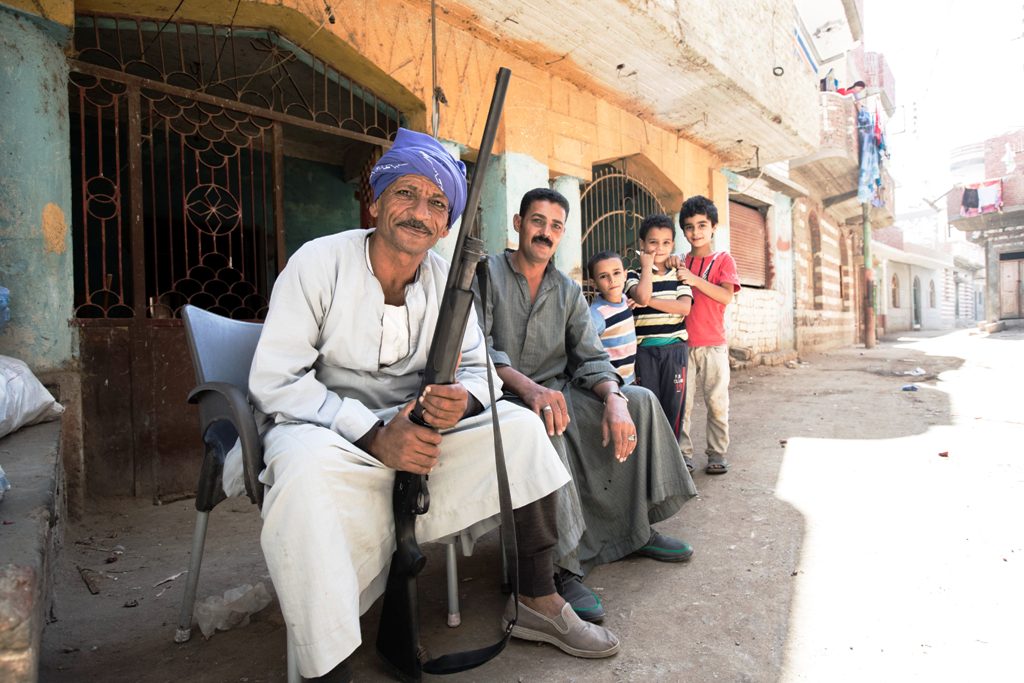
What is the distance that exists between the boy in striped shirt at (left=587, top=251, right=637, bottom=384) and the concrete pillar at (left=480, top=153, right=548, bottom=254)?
1.61m

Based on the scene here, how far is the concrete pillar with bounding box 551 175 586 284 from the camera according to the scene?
5523mm

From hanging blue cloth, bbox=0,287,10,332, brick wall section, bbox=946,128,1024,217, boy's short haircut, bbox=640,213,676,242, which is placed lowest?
hanging blue cloth, bbox=0,287,10,332

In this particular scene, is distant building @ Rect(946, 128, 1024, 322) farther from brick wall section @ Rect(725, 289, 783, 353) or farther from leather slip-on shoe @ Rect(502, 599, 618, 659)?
leather slip-on shoe @ Rect(502, 599, 618, 659)

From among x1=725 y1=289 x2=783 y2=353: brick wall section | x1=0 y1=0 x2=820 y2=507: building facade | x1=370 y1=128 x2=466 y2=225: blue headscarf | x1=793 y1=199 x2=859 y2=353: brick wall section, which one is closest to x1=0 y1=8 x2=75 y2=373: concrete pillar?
x1=0 y1=0 x2=820 y2=507: building facade

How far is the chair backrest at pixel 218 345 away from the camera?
1.73 metres

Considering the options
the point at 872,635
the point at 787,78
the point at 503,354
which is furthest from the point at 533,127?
the point at 872,635

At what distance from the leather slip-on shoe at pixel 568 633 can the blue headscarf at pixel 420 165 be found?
1.28m

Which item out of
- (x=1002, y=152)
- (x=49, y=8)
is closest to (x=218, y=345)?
(x=49, y=8)

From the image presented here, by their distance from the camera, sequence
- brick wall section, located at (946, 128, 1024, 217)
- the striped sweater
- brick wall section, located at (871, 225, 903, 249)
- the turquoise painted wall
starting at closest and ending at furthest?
1. the striped sweater
2. the turquoise painted wall
3. brick wall section, located at (946, 128, 1024, 217)
4. brick wall section, located at (871, 225, 903, 249)

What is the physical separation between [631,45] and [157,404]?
15.1 feet

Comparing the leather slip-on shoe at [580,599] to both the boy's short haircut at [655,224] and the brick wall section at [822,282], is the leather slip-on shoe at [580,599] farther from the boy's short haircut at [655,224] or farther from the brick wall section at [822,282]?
the brick wall section at [822,282]

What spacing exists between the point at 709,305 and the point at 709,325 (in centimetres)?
13

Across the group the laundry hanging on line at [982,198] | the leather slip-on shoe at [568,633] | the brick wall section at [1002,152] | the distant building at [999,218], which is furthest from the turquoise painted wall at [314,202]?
the brick wall section at [1002,152]

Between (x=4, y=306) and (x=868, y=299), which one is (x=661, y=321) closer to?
(x=4, y=306)
